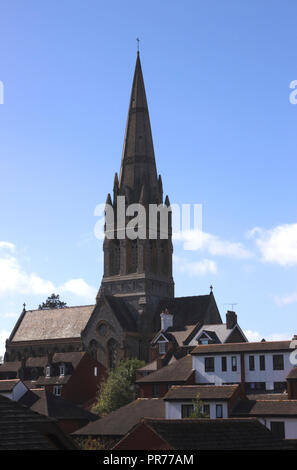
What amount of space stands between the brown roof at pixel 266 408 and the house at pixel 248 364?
34.5 ft

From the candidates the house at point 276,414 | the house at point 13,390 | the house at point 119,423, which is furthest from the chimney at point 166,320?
the house at point 276,414

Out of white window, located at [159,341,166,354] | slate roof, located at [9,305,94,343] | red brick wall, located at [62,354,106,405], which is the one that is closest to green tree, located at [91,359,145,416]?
red brick wall, located at [62,354,106,405]

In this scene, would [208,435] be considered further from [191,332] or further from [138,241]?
[138,241]

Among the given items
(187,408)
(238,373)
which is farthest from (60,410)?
(238,373)

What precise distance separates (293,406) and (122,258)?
6570 centimetres

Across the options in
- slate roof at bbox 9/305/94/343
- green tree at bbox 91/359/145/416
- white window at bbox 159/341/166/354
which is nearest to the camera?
green tree at bbox 91/359/145/416

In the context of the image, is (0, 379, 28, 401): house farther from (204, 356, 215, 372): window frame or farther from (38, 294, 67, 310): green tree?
(38, 294, 67, 310): green tree

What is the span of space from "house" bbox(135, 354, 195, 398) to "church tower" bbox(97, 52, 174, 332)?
3670 cm

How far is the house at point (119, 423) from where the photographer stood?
51412 mm

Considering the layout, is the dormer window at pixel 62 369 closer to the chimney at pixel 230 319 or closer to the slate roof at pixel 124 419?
the chimney at pixel 230 319

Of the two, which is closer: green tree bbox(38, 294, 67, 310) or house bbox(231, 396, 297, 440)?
house bbox(231, 396, 297, 440)

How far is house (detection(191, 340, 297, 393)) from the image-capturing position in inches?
2451
